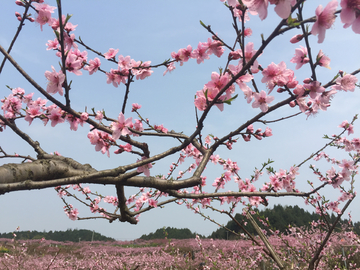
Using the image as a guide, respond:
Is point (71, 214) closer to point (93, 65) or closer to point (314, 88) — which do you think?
point (93, 65)

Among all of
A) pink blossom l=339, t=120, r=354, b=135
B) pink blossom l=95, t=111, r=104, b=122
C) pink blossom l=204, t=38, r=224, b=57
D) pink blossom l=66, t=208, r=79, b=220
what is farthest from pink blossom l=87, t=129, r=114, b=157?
pink blossom l=339, t=120, r=354, b=135

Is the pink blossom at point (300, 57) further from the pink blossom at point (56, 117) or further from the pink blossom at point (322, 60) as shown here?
the pink blossom at point (56, 117)

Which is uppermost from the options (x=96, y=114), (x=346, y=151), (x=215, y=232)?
(x=346, y=151)

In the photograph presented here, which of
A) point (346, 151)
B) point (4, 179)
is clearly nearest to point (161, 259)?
point (346, 151)

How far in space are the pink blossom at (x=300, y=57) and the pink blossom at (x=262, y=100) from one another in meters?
0.27

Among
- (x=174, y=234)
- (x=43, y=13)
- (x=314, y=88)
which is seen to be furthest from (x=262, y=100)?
(x=174, y=234)

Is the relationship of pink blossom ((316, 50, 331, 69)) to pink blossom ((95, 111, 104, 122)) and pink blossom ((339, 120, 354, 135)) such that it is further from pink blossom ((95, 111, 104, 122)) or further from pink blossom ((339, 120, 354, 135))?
pink blossom ((339, 120, 354, 135))

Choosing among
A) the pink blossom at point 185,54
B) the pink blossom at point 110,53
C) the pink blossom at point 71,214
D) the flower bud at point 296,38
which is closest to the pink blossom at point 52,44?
the pink blossom at point 110,53

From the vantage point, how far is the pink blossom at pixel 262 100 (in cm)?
170

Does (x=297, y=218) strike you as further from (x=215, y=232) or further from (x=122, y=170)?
(x=122, y=170)

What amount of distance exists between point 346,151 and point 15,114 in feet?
20.2

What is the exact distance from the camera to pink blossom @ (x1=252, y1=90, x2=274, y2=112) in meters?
1.70

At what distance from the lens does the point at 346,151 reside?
5.07m

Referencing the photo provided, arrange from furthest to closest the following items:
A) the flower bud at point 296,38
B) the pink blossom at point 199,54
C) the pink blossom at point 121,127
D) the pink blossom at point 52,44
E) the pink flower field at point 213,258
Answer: the pink flower field at point 213,258 → the pink blossom at point 52,44 → the pink blossom at point 199,54 → the pink blossom at point 121,127 → the flower bud at point 296,38
